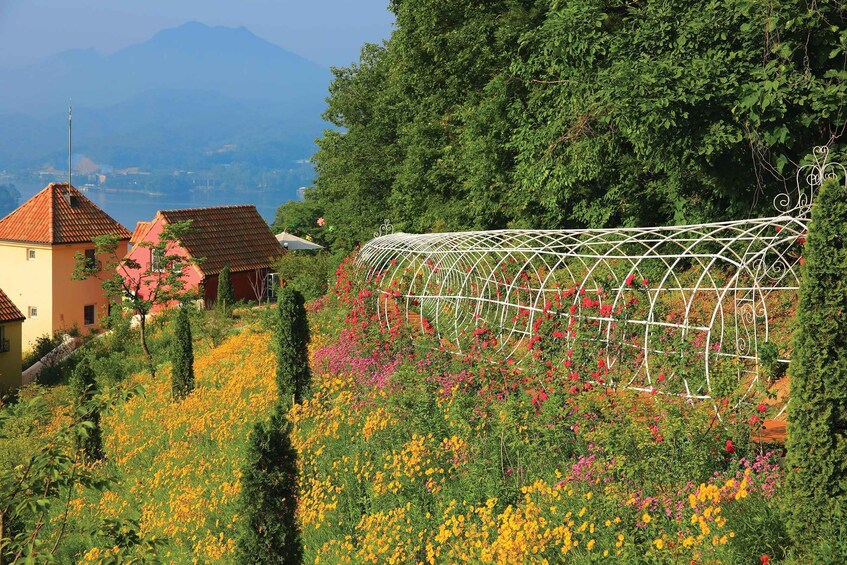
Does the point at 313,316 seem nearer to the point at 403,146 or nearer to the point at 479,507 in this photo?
the point at 479,507

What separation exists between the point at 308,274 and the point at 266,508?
1944 centimetres

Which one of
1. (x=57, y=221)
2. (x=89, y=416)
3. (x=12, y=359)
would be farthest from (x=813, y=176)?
(x=57, y=221)

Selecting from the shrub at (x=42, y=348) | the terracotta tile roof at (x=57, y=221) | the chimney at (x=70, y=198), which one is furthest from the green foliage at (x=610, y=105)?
the chimney at (x=70, y=198)

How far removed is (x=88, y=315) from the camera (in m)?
45.8

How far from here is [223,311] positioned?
99.8ft

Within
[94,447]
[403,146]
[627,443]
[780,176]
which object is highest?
[403,146]

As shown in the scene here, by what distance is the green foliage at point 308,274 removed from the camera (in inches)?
1014

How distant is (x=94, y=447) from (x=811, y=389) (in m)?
11.6

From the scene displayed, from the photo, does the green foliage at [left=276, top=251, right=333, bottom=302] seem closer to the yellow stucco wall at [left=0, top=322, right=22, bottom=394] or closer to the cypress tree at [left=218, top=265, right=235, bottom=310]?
the cypress tree at [left=218, top=265, right=235, bottom=310]

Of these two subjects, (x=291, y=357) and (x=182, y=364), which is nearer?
(x=291, y=357)

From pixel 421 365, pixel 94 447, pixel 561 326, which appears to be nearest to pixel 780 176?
pixel 561 326

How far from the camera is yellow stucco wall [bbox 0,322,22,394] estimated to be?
32344mm

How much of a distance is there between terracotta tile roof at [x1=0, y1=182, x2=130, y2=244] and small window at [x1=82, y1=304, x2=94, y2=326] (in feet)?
12.2

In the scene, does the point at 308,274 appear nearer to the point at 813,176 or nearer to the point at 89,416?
the point at 813,176
